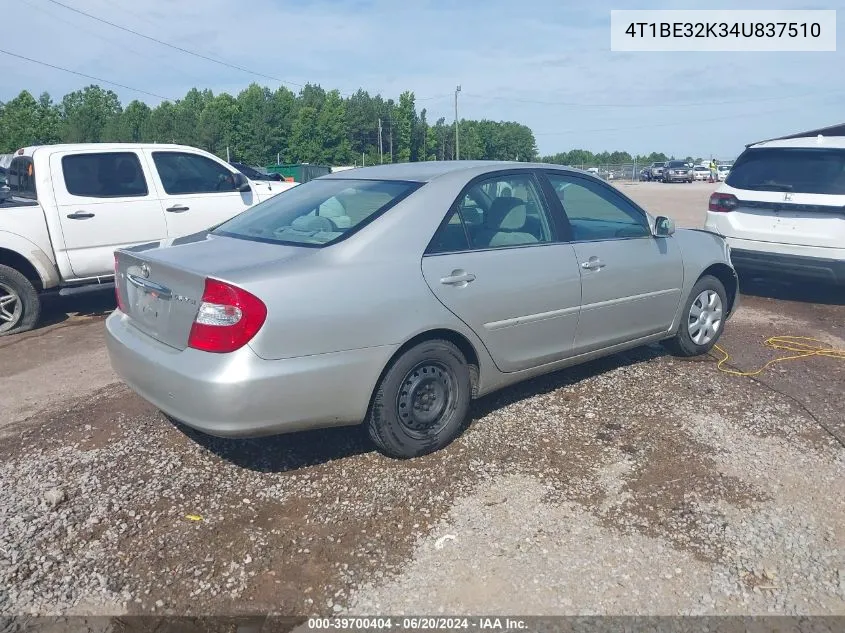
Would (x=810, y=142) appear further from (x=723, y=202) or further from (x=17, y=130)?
(x=17, y=130)

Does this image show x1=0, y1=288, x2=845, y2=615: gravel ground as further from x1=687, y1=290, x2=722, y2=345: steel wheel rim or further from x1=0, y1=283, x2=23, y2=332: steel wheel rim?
x1=0, y1=283, x2=23, y2=332: steel wheel rim

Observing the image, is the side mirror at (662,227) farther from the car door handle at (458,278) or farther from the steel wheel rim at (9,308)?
the steel wheel rim at (9,308)

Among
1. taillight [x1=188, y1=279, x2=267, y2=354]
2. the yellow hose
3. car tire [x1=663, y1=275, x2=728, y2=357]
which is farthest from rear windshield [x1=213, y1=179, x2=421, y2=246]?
the yellow hose

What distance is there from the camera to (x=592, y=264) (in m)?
4.57

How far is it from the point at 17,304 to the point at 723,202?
7.68 m

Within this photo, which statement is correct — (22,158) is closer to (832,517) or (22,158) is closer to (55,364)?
(55,364)

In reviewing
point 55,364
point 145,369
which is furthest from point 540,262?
point 55,364

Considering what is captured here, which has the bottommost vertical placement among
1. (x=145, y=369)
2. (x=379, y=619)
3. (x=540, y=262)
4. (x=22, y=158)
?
(x=379, y=619)

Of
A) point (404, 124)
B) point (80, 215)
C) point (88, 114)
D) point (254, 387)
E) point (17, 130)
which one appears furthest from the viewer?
point (404, 124)

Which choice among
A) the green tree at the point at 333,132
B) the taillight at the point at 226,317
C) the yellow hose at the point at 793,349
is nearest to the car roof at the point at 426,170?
the taillight at the point at 226,317

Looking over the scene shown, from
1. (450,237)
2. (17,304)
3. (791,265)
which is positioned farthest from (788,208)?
(17,304)

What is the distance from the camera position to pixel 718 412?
4.56m

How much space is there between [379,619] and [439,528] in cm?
66

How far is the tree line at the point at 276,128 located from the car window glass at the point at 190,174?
6453 cm
